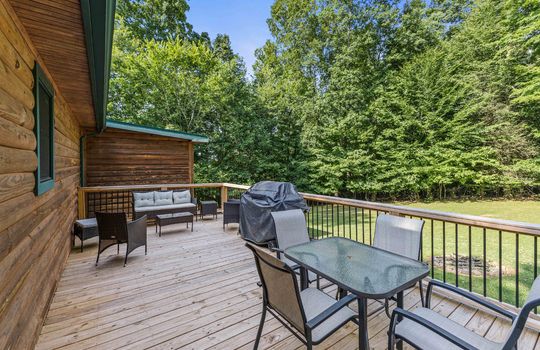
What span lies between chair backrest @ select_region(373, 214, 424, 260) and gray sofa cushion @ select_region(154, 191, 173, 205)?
5.36 meters

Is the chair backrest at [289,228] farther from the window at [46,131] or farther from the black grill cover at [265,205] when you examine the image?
the window at [46,131]

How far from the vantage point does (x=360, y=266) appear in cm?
191

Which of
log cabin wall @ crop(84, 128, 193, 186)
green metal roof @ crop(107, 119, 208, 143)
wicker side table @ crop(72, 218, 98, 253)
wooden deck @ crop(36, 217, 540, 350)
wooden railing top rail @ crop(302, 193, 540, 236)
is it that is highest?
green metal roof @ crop(107, 119, 208, 143)

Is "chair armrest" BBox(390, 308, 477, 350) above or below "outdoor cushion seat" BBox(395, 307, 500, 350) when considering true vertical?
above

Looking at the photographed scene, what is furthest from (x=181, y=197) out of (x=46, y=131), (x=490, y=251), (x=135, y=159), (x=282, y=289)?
(x=490, y=251)

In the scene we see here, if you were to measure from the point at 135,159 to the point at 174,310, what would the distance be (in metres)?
6.06

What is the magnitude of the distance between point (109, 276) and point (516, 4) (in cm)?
1736

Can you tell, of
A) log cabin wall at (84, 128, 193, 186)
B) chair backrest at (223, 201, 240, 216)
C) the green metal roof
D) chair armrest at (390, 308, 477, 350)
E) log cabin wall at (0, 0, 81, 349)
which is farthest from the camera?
log cabin wall at (84, 128, 193, 186)

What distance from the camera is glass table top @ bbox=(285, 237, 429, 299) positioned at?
1574 mm

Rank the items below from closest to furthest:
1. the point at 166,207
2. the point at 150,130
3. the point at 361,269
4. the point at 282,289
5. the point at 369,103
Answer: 1. the point at 282,289
2. the point at 361,269
3. the point at 166,207
4. the point at 150,130
5. the point at 369,103

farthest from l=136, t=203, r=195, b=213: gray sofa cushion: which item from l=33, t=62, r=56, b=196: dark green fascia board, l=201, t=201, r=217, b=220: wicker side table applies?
l=33, t=62, r=56, b=196: dark green fascia board

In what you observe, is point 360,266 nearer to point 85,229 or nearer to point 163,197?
point 85,229

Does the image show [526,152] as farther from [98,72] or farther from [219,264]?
[98,72]

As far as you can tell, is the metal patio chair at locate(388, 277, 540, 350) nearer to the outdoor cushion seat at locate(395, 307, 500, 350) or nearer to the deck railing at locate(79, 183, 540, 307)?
the outdoor cushion seat at locate(395, 307, 500, 350)
